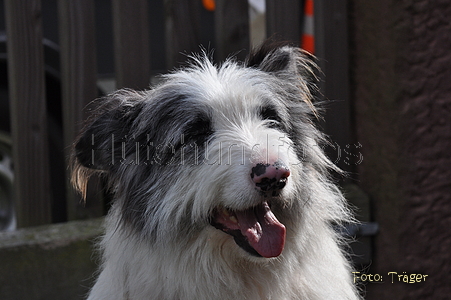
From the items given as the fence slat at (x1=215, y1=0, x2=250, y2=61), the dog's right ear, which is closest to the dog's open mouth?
the dog's right ear

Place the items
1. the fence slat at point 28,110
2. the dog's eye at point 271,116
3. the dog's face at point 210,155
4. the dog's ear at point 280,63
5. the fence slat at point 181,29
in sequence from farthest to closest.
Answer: the fence slat at point 181,29 → the fence slat at point 28,110 → the dog's ear at point 280,63 → the dog's eye at point 271,116 → the dog's face at point 210,155

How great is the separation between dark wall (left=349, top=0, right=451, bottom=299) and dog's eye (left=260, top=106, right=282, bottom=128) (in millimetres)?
1096

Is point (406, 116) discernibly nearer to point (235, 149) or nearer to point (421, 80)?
point (421, 80)

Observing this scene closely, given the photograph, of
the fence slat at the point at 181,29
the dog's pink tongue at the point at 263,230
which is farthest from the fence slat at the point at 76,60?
the dog's pink tongue at the point at 263,230

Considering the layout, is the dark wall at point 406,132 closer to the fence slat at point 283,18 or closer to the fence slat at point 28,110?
the fence slat at point 283,18

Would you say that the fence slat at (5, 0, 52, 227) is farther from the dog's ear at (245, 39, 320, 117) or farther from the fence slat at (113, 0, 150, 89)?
the dog's ear at (245, 39, 320, 117)

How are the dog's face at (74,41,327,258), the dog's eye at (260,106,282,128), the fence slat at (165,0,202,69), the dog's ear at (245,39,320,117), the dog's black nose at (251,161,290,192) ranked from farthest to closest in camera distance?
the fence slat at (165,0,202,69), the dog's ear at (245,39,320,117), the dog's eye at (260,106,282,128), the dog's face at (74,41,327,258), the dog's black nose at (251,161,290,192)

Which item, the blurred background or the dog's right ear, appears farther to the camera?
the blurred background

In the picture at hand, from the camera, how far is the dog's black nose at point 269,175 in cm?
197

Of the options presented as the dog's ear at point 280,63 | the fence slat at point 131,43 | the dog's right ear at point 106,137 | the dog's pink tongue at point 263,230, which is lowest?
the dog's pink tongue at point 263,230

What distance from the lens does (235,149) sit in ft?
6.86

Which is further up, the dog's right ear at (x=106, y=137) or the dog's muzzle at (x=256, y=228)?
the dog's right ear at (x=106, y=137)

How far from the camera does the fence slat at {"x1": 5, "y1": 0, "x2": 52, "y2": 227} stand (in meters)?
3.09

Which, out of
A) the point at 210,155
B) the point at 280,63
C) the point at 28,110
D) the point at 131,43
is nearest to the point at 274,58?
the point at 280,63
